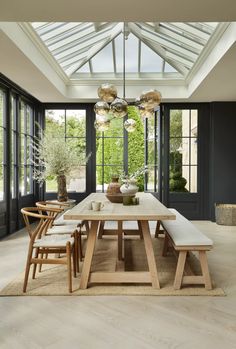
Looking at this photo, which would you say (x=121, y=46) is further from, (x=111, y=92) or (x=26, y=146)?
(x=26, y=146)

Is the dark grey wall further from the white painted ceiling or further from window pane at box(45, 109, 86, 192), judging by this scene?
window pane at box(45, 109, 86, 192)

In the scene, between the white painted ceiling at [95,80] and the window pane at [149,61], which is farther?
the window pane at [149,61]

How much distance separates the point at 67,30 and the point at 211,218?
4773mm

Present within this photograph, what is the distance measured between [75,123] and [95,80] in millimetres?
1165

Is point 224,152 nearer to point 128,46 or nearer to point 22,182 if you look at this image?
point 128,46

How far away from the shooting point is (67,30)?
5156 millimetres

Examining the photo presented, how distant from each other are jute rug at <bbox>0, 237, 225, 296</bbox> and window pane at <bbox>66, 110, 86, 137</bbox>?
3.64 metres

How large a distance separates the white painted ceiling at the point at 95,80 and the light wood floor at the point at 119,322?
2.56 metres

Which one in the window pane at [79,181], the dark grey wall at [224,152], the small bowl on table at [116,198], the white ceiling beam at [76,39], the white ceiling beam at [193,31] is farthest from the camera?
the window pane at [79,181]

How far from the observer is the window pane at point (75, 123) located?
25.4 ft

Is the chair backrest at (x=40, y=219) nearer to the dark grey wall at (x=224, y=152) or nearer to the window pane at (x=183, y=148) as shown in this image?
the window pane at (x=183, y=148)

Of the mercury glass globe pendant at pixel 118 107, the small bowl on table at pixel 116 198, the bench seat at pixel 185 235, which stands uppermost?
the mercury glass globe pendant at pixel 118 107

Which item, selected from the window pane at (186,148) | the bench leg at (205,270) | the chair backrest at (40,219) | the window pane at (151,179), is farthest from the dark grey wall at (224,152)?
the chair backrest at (40,219)

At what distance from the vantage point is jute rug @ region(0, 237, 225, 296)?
126 inches
